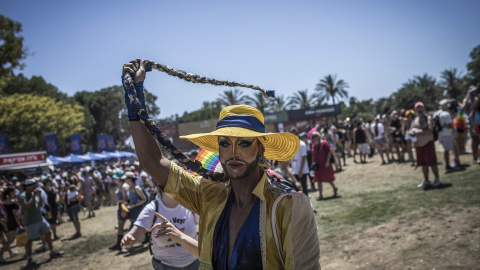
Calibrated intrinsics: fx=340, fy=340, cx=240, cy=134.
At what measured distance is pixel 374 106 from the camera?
3113 inches

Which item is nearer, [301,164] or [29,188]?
[29,188]

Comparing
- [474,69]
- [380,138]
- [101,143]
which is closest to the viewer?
[380,138]

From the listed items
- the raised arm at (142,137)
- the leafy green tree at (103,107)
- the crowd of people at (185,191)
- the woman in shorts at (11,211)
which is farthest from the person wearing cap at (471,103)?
the leafy green tree at (103,107)

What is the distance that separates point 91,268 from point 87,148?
53.5 m

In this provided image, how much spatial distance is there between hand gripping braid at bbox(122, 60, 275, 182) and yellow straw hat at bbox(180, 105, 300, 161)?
20cm

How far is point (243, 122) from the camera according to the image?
2.07m

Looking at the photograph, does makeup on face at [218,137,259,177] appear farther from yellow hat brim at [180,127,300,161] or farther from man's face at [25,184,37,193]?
man's face at [25,184,37,193]

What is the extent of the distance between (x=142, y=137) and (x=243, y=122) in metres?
0.60

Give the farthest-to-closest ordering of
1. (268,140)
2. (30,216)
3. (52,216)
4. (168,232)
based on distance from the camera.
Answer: (52,216), (30,216), (168,232), (268,140)

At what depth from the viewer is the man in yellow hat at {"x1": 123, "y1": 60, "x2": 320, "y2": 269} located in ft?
5.78

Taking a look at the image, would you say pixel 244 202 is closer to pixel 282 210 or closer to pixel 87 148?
pixel 282 210

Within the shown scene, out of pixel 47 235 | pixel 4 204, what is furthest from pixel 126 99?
pixel 4 204

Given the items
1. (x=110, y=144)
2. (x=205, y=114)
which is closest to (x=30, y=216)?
(x=110, y=144)

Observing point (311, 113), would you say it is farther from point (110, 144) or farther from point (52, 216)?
point (52, 216)
